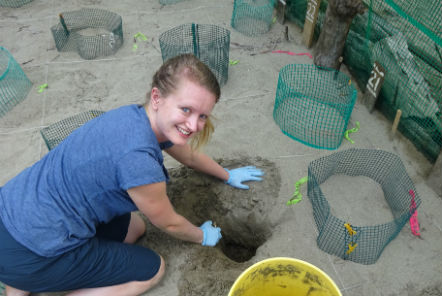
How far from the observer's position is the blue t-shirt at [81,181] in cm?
133

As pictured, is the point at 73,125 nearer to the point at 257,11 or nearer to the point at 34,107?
the point at 34,107

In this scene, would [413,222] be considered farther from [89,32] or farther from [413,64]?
[89,32]

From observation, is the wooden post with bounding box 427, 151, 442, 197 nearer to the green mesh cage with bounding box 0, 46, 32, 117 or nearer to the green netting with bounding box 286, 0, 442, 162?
the green netting with bounding box 286, 0, 442, 162

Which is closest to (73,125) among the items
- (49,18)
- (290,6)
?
(49,18)

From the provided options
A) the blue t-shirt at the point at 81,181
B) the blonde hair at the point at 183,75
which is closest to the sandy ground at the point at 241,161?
the blue t-shirt at the point at 81,181

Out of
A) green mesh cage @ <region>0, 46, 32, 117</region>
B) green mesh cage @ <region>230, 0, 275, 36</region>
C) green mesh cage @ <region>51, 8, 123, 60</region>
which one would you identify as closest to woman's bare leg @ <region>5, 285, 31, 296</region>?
green mesh cage @ <region>0, 46, 32, 117</region>

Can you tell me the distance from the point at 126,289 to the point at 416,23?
2451 mm

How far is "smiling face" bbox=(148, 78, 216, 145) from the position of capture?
1331 millimetres

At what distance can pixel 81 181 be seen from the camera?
4.53 ft

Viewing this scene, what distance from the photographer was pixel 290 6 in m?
3.89

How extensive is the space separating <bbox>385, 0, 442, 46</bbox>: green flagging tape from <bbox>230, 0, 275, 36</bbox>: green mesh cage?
1.55 meters

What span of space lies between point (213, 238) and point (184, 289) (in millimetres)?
297

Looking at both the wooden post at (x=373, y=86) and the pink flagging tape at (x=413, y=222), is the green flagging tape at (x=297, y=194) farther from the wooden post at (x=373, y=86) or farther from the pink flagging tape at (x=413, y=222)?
the wooden post at (x=373, y=86)

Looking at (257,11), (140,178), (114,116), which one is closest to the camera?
(140,178)
